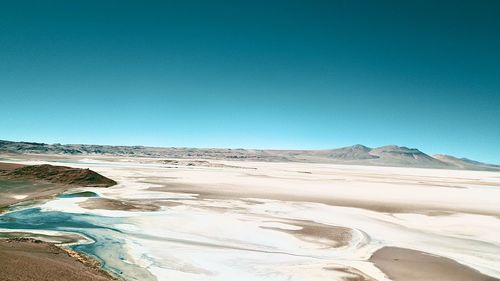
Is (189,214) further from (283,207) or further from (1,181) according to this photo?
(1,181)

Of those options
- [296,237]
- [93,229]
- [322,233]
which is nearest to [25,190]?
Result: [93,229]

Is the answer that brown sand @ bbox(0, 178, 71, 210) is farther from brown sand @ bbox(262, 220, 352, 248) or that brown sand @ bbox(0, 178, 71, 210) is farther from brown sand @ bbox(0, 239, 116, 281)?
brown sand @ bbox(262, 220, 352, 248)

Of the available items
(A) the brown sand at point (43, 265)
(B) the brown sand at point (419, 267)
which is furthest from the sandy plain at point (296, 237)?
(A) the brown sand at point (43, 265)

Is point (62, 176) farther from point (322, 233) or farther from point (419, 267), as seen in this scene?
point (419, 267)

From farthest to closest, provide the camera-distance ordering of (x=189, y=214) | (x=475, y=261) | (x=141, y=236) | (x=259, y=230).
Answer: (x=189, y=214)
(x=259, y=230)
(x=141, y=236)
(x=475, y=261)

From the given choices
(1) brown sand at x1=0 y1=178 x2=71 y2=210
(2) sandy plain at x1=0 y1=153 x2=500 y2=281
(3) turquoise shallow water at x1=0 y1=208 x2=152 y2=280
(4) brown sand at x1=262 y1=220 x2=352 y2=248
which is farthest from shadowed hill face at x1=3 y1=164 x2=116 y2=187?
(4) brown sand at x1=262 y1=220 x2=352 y2=248

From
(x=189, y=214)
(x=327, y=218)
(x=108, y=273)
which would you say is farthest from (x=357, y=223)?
(x=108, y=273)
